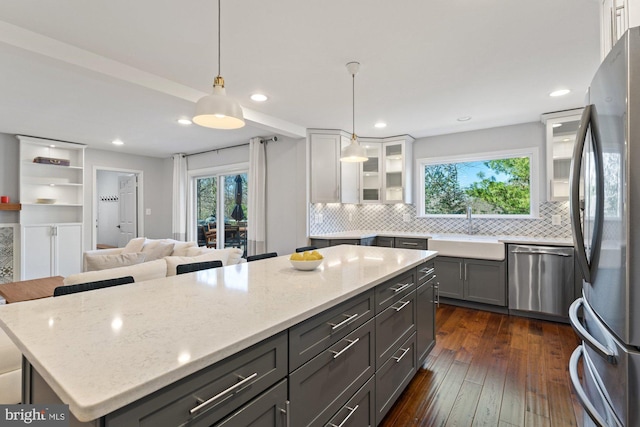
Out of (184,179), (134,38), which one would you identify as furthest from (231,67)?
(184,179)

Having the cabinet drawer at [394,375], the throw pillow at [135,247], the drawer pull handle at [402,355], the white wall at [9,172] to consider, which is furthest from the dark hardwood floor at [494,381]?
the white wall at [9,172]

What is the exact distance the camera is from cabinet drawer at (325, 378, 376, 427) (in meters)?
1.38

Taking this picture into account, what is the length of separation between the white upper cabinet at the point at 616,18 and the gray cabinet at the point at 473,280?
9.13ft

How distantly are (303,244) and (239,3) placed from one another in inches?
128

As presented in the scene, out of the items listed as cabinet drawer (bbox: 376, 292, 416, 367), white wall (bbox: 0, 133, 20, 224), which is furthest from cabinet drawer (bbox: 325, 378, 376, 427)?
white wall (bbox: 0, 133, 20, 224)

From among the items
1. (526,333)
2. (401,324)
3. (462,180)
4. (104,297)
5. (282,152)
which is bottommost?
(526,333)

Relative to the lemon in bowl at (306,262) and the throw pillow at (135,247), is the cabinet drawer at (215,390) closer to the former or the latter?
the lemon in bowl at (306,262)

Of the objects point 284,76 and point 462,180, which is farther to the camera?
point 462,180

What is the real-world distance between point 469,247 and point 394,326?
8.18ft

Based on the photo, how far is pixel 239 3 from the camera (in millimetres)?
1849

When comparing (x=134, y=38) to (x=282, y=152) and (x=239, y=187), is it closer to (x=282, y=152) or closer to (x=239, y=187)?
(x=282, y=152)

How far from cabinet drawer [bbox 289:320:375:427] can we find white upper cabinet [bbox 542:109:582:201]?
3.54m

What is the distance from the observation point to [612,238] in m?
0.94

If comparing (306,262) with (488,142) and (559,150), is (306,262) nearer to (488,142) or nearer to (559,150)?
(559,150)
